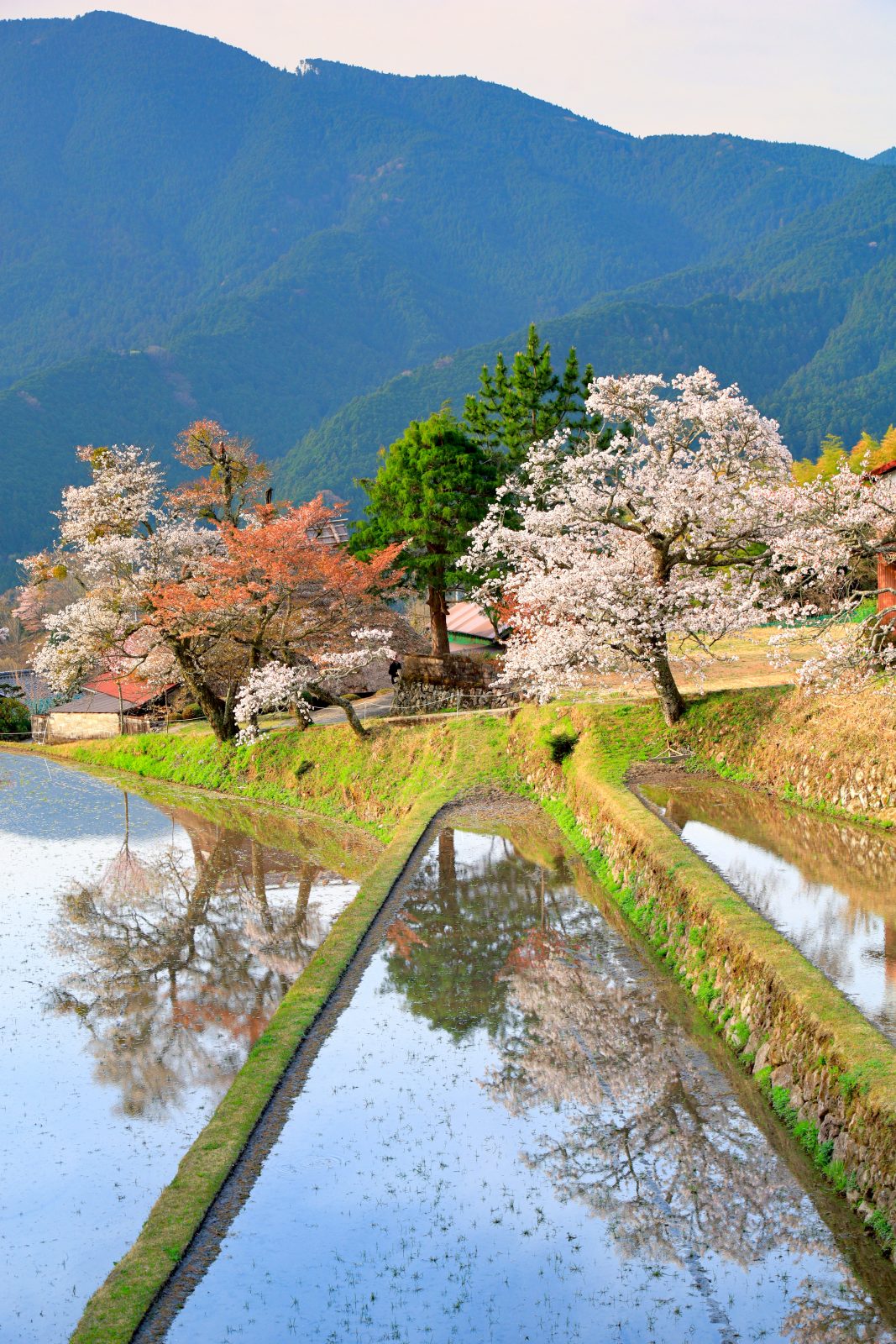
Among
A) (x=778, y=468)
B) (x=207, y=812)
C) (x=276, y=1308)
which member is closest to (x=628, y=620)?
(x=778, y=468)

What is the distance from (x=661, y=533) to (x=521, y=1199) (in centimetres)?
1939

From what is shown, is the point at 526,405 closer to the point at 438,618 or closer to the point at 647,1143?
the point at 438,618

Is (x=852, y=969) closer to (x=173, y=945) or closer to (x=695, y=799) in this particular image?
(x=695, y=799)

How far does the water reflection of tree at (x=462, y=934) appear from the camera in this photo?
15172mm

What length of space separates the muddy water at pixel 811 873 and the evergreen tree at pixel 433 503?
19.6m

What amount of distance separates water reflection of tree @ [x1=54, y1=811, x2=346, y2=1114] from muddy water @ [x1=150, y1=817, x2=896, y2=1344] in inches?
65.1

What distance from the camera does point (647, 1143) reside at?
1102 cm

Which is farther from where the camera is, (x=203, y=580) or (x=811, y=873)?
(x=203, y=580)

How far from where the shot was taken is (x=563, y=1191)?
1038 cm

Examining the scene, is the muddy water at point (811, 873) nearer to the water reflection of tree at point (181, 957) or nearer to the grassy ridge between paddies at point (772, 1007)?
the grassy ridge between paddies at point (772, 1007)

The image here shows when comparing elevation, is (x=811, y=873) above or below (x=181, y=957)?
above

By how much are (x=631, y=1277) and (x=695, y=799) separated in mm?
14756

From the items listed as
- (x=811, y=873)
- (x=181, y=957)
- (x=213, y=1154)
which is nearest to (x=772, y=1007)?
(x=811, y=873)

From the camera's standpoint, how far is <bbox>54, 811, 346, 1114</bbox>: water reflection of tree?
14.4 metres
